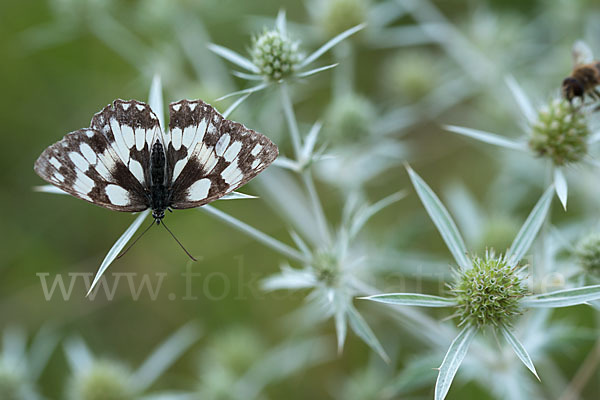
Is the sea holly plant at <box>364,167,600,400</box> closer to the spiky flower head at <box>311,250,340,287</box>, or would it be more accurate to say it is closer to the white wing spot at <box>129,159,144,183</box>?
the spiky flower head at <box>311,250,340,287</box>

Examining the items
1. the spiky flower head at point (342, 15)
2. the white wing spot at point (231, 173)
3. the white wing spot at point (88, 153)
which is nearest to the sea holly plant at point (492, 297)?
the white wing spot at point (231, 173)

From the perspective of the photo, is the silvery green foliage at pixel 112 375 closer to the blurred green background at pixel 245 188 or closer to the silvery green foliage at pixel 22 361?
the silvery green foliage at pixel 22 361

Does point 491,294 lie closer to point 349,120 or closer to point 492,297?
point 492,297

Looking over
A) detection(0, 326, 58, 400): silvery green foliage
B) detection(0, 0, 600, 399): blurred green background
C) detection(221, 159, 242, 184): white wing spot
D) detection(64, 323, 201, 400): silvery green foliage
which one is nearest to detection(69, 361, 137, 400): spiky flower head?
detection(64, 323, 201, 400): silvery green foliage

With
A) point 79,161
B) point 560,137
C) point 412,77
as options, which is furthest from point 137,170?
point 412,77

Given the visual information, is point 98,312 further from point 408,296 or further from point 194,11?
point 408,296

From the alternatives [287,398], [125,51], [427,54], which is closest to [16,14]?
[125,51]
